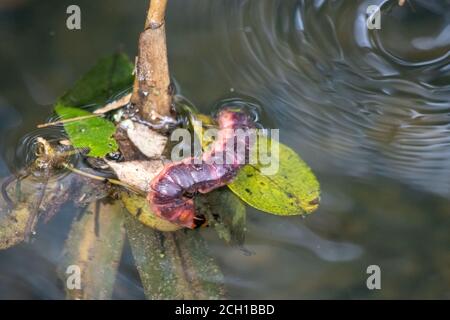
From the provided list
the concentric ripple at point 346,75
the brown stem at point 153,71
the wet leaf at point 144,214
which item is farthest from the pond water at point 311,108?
A: the brown stem at point 153,71

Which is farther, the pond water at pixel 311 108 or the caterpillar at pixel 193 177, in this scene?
the pond water at pixel 311 108

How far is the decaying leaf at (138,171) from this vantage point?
1.72 meters

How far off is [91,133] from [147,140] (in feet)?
0.58

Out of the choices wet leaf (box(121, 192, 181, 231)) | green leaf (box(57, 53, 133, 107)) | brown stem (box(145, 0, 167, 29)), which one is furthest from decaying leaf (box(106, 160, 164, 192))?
brown stem (box(145, 0, 167, 29))

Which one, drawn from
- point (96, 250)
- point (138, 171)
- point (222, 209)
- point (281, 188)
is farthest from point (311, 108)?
point (96, 250)

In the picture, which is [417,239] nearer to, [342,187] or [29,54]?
[342,187]

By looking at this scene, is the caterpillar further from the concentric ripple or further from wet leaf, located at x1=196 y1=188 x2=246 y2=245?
the concentric ripple

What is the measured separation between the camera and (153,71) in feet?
5.71

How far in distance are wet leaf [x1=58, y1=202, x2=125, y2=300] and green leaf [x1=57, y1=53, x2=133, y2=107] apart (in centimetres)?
38

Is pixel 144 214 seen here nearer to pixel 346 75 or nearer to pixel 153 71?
pixel 153 71

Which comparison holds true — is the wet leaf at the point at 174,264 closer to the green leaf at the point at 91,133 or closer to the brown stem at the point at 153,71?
the green leaf at the point at 91,133

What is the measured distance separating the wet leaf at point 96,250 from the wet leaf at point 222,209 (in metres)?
0.27

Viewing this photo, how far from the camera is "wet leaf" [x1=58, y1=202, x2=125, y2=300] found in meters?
1.74

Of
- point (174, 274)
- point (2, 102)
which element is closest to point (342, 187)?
point (174, 274)
